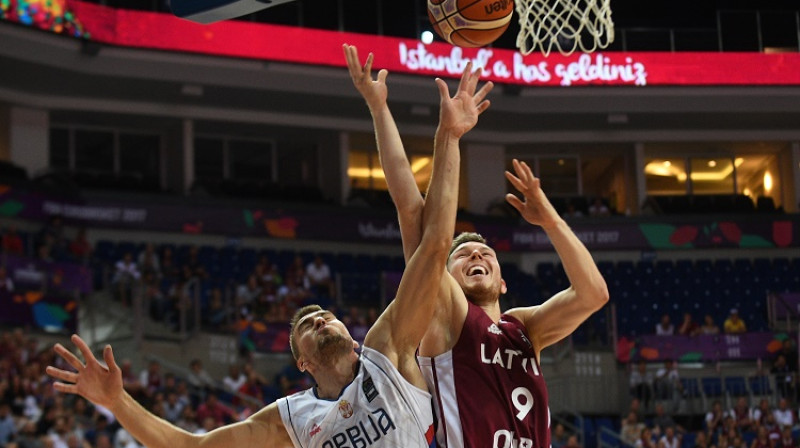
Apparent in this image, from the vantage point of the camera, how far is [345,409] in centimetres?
420

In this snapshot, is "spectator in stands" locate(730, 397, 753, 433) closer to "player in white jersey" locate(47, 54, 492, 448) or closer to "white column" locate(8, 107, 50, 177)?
"white column" locate(8, 107, 50, 177)

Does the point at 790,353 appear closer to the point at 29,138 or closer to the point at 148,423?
the point at 29,138

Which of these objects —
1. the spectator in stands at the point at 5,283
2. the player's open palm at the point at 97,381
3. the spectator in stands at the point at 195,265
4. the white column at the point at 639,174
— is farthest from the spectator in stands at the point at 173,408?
the white column at the point at 639,174

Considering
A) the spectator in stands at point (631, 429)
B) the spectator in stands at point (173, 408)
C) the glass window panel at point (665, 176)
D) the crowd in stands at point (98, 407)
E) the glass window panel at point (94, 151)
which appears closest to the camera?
the crowd in stands at point (98, 407)

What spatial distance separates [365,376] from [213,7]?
1.85 meters

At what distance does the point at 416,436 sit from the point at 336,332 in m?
0.50

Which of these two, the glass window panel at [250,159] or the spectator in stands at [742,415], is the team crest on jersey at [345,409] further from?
the glass window panel at [250,159]

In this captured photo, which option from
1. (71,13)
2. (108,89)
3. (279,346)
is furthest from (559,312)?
(108,89)

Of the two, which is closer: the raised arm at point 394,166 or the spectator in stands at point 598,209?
the raised arm at point 394,166

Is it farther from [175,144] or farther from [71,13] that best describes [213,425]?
[175,144]

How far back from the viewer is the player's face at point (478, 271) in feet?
14.9

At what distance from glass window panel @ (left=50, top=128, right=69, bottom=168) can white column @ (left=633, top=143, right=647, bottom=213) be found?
11.0 metres

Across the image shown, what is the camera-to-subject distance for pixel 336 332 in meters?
4.33

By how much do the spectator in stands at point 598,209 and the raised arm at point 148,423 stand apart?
18690 millimetres
